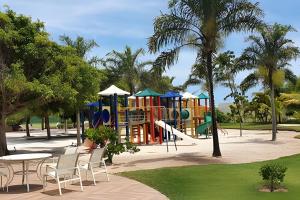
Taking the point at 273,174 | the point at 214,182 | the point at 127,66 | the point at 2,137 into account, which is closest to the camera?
the point at 273,174

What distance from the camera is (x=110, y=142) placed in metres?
14.8

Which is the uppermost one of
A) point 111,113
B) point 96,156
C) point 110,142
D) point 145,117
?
point 111,113

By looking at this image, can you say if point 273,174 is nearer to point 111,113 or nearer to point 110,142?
point 110,142

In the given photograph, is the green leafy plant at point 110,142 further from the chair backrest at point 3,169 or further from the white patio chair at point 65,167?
the white patio chair at point 65,167

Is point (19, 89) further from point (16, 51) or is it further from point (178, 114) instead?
point (178, 114)

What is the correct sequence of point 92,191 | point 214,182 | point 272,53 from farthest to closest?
point 272,53 → point 214,182 → point 92,191

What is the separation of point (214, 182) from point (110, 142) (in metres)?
5.32

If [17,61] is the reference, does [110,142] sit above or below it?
below

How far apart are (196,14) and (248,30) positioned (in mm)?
2048

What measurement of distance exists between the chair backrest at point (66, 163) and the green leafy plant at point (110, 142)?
471cm

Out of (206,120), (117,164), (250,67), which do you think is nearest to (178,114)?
(206,120)

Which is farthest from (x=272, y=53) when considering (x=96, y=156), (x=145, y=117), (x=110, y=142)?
(x=96, y=156)

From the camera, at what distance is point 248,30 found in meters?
16.8

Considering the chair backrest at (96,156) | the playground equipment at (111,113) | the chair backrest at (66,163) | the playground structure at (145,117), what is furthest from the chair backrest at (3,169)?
the playground equipment at (111,113)
